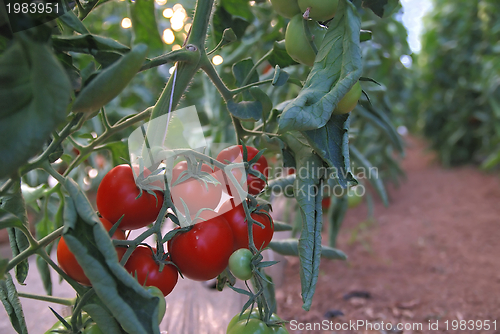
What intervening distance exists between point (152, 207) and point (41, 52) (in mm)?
209

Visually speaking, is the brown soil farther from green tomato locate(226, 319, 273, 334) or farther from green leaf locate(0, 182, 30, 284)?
green leaf locate(0, 182, 30, 284)

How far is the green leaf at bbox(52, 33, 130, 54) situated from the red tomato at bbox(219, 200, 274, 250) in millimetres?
215

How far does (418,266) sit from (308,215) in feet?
3.66

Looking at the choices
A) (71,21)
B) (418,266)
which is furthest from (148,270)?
(418,266)

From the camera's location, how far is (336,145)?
14.9 inches

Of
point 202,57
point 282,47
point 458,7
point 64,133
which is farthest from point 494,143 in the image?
point 64,133

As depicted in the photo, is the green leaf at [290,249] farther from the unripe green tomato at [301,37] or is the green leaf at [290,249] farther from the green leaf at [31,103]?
the green leaf at [31,103]

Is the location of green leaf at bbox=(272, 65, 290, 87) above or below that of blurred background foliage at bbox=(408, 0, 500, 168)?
above

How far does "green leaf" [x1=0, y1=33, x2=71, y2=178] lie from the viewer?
8.8 inches

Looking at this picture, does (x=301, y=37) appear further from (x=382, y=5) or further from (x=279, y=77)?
(x=382, y=5)

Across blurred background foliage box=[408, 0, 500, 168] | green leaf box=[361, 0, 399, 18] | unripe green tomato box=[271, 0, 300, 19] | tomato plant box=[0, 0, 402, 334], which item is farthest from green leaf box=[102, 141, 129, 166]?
blurred background foliage box=[408, 0, 500, 168]

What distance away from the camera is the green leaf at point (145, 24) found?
654 millimetres

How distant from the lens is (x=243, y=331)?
388mm

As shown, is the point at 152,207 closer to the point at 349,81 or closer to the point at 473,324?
the point at 349,81
